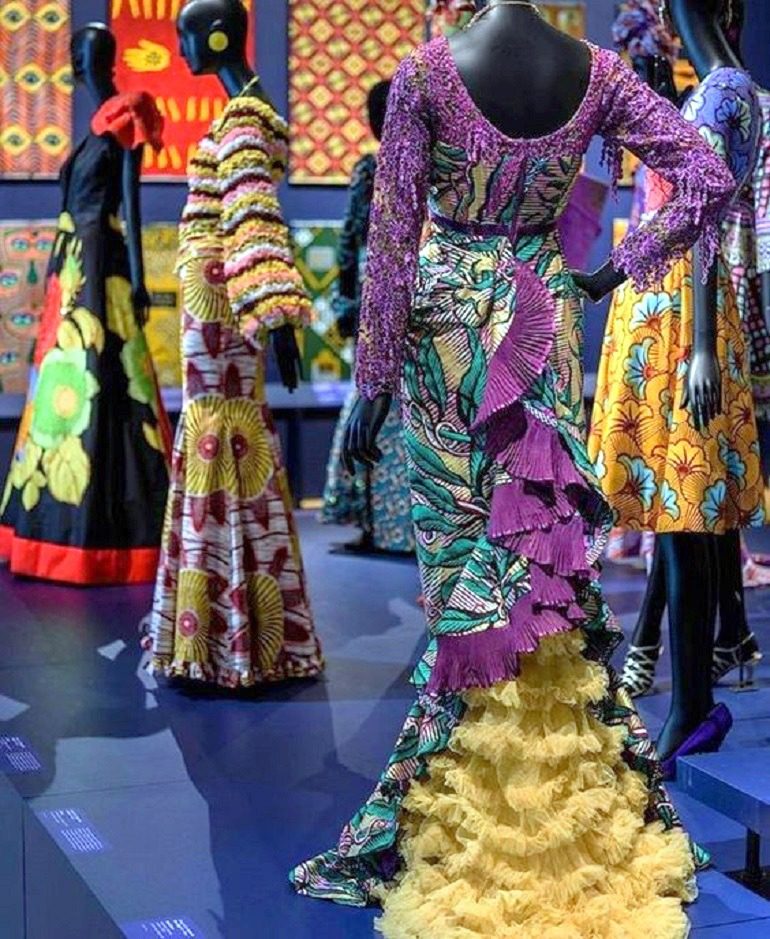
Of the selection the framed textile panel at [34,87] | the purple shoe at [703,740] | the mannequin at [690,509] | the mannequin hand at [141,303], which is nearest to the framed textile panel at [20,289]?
the framed textile panel at [34,87]

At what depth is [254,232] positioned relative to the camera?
4000 millimetres

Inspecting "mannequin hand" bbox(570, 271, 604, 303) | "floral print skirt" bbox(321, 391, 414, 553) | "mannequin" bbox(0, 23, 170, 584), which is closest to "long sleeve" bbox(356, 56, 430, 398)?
"mannequin hand" bbox(570, 271, 604, 303)

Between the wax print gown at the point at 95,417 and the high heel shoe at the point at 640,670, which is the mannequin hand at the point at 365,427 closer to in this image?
the high heel shoe at the point at 640,670

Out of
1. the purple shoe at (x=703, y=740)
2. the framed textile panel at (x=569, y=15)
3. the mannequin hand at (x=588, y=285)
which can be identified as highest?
the framed textile panel at (x=569, y=15)

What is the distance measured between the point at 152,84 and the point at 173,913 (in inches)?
196

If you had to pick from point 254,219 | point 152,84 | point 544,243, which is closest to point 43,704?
point 254,219

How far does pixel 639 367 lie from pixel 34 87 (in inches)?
166

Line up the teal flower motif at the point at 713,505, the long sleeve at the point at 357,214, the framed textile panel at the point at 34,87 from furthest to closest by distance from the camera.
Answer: the framed textile panel at the point at 34,87
the long sleeve at the point at 357,214
the teal flower motif at the point at 713,505

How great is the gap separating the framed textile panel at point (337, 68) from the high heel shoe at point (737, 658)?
379 centimetres

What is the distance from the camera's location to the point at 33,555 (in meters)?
5.82

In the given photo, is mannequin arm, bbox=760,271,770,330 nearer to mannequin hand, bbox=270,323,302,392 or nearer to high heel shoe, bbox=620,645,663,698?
high heel shoe, bbox=620,645,663,698

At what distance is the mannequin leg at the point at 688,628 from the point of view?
3639 mm

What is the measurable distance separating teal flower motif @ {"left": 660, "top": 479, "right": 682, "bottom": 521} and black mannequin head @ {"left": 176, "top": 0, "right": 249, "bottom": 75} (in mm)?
1627

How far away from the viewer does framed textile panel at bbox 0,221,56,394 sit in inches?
280
